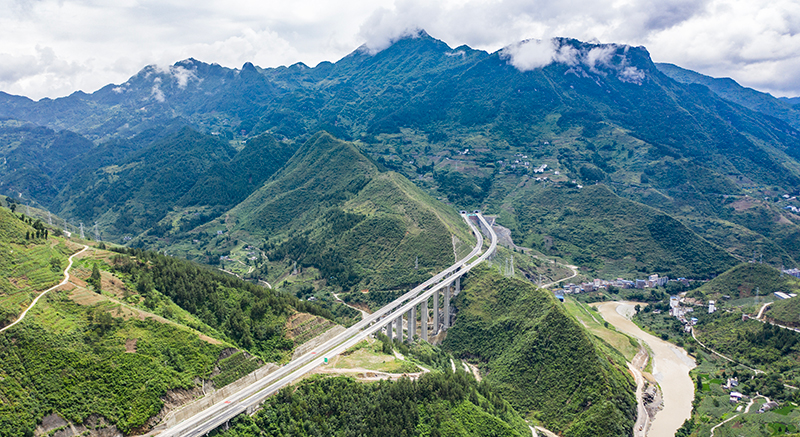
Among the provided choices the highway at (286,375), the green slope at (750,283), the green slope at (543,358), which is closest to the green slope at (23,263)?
the highway at (286,375)

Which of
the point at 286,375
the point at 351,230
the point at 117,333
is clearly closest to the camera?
the point at 117,333

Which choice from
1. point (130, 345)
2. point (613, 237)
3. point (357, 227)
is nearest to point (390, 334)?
point (130, 345)

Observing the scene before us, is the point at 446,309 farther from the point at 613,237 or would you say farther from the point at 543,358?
the point at 613,237

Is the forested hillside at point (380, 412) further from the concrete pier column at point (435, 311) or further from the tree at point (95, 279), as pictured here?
the concrete pier column at point (435, 311)

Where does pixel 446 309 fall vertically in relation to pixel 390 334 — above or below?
below

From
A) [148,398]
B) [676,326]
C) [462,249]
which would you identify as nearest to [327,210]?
[462,249]

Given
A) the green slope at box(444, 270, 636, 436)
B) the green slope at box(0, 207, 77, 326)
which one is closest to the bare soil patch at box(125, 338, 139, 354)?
the green slope at box(0, 207, 77, 326)

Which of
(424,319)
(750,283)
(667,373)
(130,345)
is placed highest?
(130,345)
